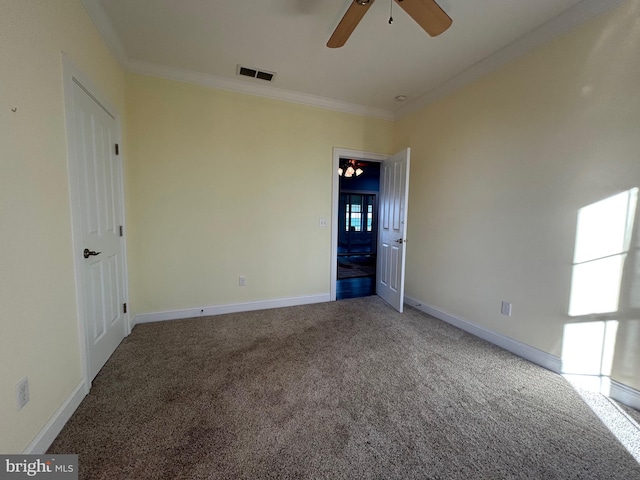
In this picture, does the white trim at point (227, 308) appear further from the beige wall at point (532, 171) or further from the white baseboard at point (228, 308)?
the beige wall at point (532, 171)

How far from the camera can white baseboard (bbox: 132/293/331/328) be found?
2.85m

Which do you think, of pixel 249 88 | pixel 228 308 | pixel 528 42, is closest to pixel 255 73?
pixel 249 88

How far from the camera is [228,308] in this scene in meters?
3.16

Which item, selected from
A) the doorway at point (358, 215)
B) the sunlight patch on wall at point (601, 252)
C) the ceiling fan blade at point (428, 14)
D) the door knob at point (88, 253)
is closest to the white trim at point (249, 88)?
the ceiling fan blade at point (428, 14)

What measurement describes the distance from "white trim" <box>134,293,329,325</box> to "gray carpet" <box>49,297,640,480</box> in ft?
1.05

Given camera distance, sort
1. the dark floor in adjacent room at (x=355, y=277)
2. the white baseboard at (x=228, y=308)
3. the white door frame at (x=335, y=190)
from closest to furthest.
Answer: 1. the white baseboard at (x=228, y=308)
2. the white door frame at (x=335, y=190)
3. the dark floor in adjacent room at (x=355, y=277)

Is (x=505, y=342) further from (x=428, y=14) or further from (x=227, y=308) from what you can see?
(x=227, y=308)

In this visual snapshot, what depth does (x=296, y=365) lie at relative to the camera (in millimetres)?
2088

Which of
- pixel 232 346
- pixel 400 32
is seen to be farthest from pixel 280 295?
pixel 400 32

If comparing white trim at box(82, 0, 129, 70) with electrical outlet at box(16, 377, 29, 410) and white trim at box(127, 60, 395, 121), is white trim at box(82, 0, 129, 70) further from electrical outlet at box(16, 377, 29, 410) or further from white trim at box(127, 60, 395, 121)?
electrical outlet at box(16, 377, 29, 410)

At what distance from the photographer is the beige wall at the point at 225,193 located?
2.75m

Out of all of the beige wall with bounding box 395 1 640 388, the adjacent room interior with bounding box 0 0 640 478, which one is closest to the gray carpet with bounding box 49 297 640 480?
the adjacent room interior with bounding box 0 0 640 478

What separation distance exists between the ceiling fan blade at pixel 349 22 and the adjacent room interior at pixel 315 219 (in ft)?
0.07

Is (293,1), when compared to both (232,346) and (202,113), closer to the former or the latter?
(202,113)
